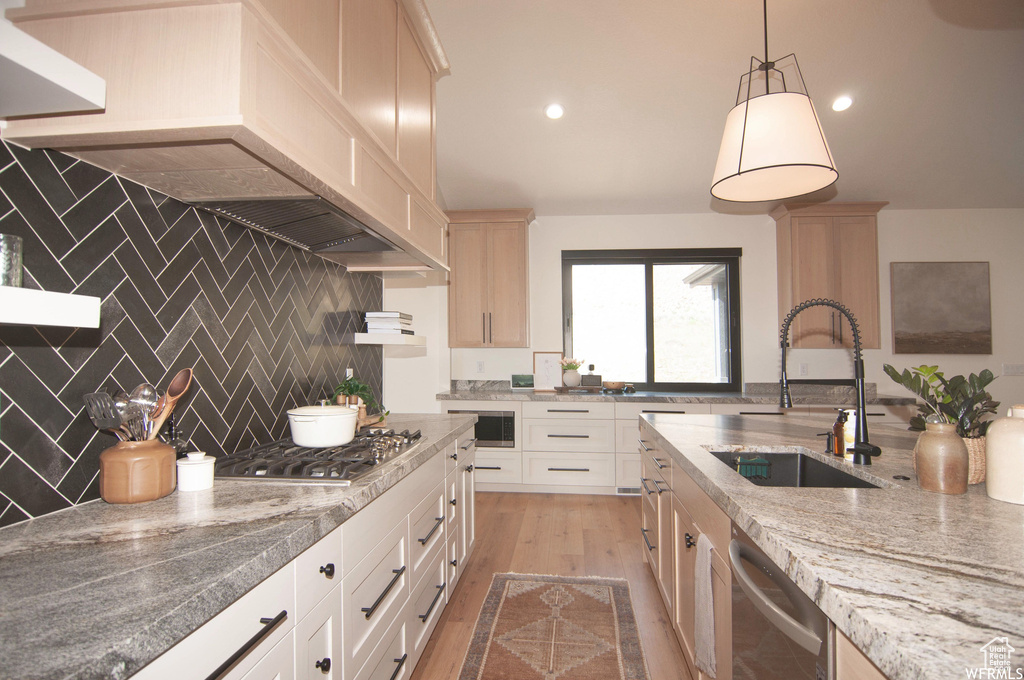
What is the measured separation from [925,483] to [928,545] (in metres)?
0.45

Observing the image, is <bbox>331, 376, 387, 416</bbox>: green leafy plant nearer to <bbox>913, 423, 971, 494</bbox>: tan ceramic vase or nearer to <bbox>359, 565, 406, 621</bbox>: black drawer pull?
<bbox>359, 565, 406, 621</bbox>: black drawer pull

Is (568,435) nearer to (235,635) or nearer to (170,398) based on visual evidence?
(170,398)

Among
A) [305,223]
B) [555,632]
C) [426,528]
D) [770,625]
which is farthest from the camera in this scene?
[555,632]

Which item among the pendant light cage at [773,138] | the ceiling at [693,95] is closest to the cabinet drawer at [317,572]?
the pendant light cage at [773,138]

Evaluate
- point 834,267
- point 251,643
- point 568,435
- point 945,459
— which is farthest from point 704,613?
point 834,267

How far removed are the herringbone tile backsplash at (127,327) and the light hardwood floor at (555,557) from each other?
119cm

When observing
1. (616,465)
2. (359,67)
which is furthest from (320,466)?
(616,465)

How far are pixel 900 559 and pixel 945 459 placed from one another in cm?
53

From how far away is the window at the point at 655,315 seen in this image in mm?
4680

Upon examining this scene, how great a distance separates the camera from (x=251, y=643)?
0.88m

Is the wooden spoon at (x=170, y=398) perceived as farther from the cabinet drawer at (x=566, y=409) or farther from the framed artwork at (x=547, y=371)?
the framed artwork at (x=547, y=371)

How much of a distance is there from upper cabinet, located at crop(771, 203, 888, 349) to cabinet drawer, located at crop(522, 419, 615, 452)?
175 cm

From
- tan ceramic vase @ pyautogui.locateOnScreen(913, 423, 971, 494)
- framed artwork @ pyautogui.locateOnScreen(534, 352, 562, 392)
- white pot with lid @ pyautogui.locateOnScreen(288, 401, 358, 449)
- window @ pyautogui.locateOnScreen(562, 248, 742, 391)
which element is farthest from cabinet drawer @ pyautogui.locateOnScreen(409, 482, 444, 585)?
window @ pyautogui.locateOnScreen(562, 248, 742, 391)

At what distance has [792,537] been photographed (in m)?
0.93
